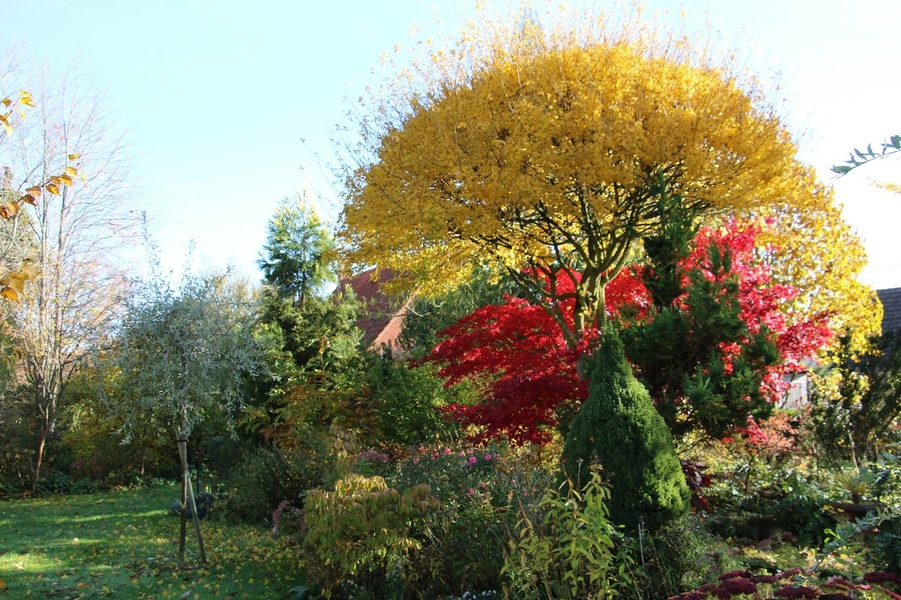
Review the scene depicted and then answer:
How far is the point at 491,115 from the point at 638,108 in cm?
168

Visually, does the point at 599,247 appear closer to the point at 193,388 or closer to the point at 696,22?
the point at 696,22

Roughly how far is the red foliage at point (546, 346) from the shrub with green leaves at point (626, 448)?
53.9 inches

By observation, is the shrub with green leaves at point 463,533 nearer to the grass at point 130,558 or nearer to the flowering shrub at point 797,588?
Result: the grass at point 130,558

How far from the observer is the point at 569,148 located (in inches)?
314

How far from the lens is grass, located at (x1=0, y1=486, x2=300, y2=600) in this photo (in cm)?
598

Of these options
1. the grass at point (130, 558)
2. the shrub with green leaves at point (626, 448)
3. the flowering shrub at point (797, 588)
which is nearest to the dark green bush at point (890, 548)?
the flowering shrub at point (797, 588)

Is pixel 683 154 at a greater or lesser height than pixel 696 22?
lesser

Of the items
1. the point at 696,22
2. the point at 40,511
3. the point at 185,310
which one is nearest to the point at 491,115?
the point at 696,22

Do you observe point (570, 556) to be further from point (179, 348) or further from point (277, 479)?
point (277, 479)

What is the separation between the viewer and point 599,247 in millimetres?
9258

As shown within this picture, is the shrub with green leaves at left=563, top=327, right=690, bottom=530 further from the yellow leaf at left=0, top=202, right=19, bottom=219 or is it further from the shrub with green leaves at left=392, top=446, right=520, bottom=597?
the yellow leaf at left=0, top=202, right=19, bottom=219

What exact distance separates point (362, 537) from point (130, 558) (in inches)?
Answer: 132

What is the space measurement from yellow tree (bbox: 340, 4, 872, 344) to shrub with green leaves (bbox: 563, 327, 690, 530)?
9.33ft

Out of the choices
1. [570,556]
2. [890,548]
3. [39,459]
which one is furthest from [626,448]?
[39,459]
